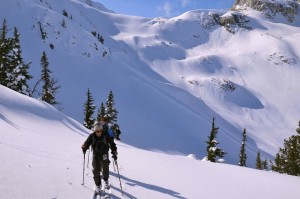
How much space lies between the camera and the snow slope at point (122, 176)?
364 inches

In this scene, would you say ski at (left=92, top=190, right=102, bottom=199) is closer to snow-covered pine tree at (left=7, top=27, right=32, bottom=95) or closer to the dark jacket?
the dark jacket

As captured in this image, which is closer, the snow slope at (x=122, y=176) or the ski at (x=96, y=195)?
the snow slope at (x=122, y=176)

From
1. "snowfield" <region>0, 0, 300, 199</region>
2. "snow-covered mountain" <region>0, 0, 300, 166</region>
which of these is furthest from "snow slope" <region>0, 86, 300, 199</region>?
"snow-covered mountain" <region>0, 0, 300, 166</region>

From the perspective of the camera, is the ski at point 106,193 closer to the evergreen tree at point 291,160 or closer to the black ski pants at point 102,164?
the black ski pants at point 102,164

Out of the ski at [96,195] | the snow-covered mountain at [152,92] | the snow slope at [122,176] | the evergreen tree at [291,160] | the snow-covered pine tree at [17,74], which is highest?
the snow-covered mountain at [152,92]

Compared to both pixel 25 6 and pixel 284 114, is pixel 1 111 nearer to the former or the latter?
pixel 25 6

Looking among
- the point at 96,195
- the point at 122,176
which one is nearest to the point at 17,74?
the point at 122,176

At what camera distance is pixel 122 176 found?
1291cm

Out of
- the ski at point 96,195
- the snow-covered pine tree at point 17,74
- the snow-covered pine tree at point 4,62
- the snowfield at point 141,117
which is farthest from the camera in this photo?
the snow-covered pine tree at point 17,74

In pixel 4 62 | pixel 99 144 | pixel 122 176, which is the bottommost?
pixel 122 176

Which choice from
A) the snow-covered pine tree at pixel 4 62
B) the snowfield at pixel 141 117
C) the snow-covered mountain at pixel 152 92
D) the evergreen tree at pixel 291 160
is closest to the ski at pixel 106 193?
the snowfield at pixel 141 117

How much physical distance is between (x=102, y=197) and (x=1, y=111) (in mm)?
13377

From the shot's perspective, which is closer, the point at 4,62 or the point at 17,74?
the point at 4,62

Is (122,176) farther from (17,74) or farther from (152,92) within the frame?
(152,92)
